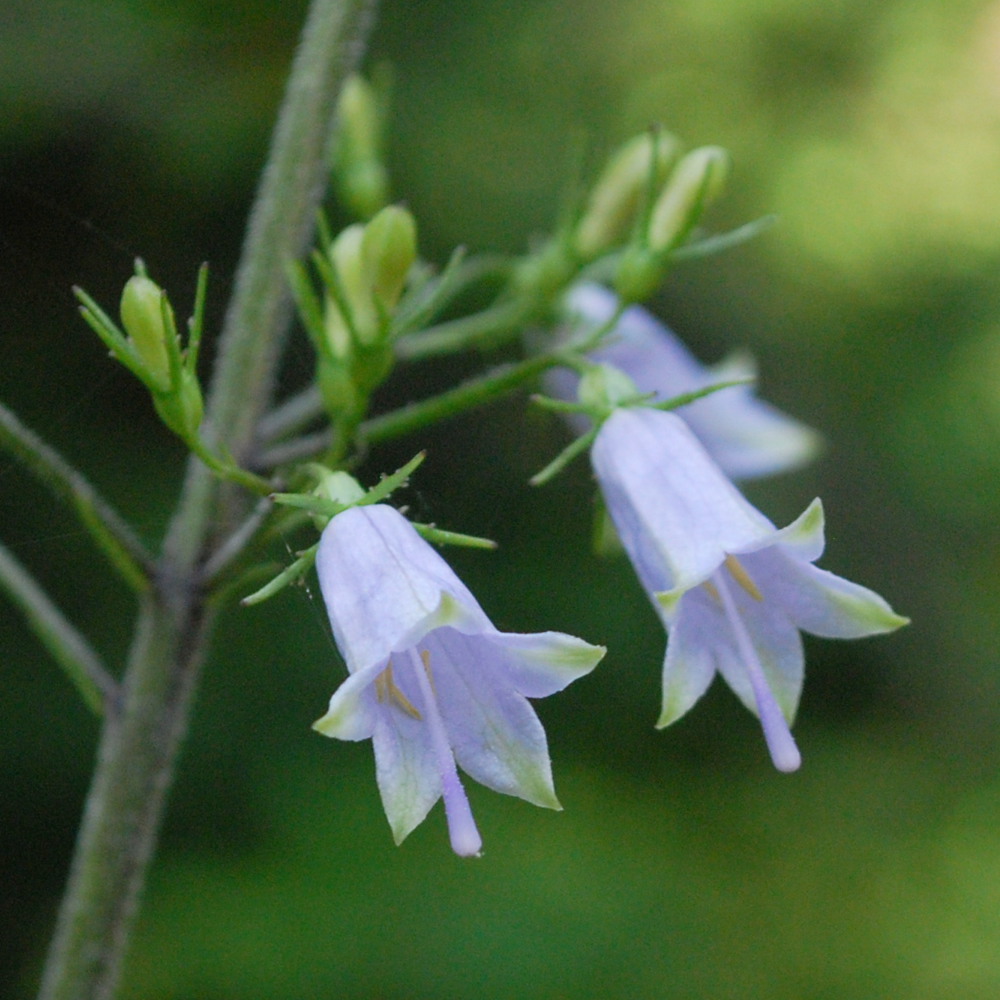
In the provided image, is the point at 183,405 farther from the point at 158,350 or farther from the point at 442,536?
the point at 442,536

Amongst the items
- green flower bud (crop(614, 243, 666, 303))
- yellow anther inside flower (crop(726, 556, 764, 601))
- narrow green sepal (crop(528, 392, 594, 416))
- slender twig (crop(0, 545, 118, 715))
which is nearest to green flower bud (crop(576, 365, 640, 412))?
narrow green sepal (crop(528, 392, 594, 416))

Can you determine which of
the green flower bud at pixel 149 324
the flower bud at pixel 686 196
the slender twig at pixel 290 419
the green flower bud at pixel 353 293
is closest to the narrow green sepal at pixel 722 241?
the flower bud at pixel 686 196

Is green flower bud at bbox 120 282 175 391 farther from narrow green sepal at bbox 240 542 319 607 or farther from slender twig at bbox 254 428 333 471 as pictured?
slender twig at bbox 254 428 333 471

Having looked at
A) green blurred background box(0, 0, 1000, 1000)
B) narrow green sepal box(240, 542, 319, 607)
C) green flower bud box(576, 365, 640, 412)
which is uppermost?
narrow green sepal box(240, 542, 319, 607)

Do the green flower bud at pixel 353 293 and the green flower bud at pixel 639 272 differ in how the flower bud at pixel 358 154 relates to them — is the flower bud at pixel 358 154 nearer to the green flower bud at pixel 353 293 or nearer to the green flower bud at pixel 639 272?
the green flower bud at pixel 353 293

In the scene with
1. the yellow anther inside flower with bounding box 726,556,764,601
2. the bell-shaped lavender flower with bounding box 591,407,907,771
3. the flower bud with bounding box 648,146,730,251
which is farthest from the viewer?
the flower bud with bounding box 648,146,730,251

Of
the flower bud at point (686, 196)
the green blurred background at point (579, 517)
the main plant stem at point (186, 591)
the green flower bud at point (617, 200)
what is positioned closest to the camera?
the main plant stem at point (186, 591)

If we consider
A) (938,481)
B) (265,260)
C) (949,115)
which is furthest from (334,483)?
(949,115)
